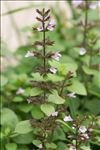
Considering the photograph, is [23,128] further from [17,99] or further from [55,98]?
[17,99]

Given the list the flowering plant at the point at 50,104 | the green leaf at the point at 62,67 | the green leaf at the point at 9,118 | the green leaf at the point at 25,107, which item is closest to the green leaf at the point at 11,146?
the flowering plant at the point at 50,104

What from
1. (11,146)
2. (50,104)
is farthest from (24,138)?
(50,104)

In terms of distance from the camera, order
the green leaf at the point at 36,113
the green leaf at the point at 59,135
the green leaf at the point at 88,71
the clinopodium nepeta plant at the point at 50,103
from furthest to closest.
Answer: the green leaf at the point at 88,71, the green leaf at the point at 36,113, the green leaf at the point at 59,135, the clinopodium nepeta plant at the point at 50,103

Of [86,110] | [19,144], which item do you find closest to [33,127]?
[19,144]

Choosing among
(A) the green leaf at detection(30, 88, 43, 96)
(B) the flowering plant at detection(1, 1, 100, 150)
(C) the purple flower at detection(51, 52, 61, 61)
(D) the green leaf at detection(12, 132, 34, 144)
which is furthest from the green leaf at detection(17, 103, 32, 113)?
(C) the purple flower at detection(51, 52, 61, 61)

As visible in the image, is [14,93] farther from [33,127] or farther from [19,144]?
[33,127]

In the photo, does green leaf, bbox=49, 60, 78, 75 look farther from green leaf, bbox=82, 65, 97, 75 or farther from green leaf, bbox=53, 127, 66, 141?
green leaf, bbox=53, 127, 66, 141

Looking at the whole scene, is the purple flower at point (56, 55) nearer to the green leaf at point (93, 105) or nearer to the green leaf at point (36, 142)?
the green leaf at point (36, 142)
